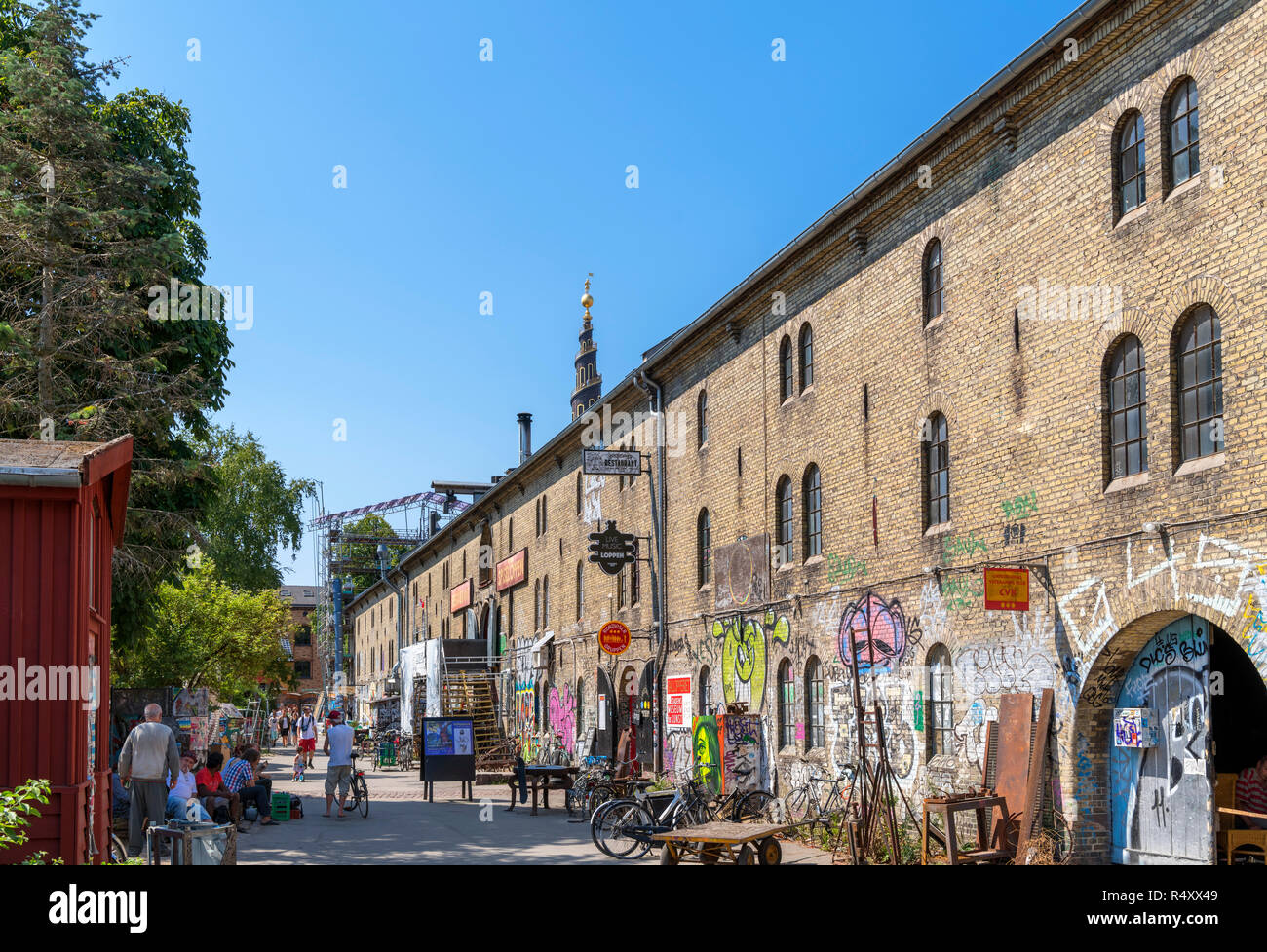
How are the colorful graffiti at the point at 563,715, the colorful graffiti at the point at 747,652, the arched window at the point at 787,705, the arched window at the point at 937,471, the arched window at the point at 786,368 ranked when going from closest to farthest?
the arched window at the point at 937,471, the arched window at the point at 787,705, the colorful graffiti at the point at 747,652, the arched window at the point at 786,368, the colorful graffiti at the point at 563,715

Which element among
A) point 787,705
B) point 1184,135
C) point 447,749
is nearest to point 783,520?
point 787,705

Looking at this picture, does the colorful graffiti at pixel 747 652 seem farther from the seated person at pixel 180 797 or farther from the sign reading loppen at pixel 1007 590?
the seated person at pixel 180 797

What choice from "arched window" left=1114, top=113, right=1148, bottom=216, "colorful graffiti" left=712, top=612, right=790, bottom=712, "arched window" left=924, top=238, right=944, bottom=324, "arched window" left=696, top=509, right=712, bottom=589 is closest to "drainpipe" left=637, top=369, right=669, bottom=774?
"arched window" left=696, top=509, right=712, bottom=589

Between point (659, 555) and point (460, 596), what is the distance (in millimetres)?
22950

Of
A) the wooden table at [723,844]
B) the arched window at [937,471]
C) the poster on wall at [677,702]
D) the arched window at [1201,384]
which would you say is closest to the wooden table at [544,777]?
the poster on wall at [677,702]

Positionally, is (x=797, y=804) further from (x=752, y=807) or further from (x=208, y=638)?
(x=208, y=638)

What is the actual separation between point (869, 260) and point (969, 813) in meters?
8.30

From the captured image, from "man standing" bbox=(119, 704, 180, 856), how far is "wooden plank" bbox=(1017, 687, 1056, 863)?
9564 millimetres

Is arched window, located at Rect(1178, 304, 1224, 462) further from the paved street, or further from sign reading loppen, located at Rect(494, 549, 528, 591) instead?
sign reading loppen, located at Rect(494, 549, 528, 591)

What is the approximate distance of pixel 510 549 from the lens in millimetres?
41719

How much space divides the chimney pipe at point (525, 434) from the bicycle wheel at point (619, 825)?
44926 mm

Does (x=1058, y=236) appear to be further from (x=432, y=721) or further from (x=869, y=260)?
(x=432, y=721)

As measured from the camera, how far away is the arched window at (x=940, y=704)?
1577 cm

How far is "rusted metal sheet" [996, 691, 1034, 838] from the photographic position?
44.5 ft
